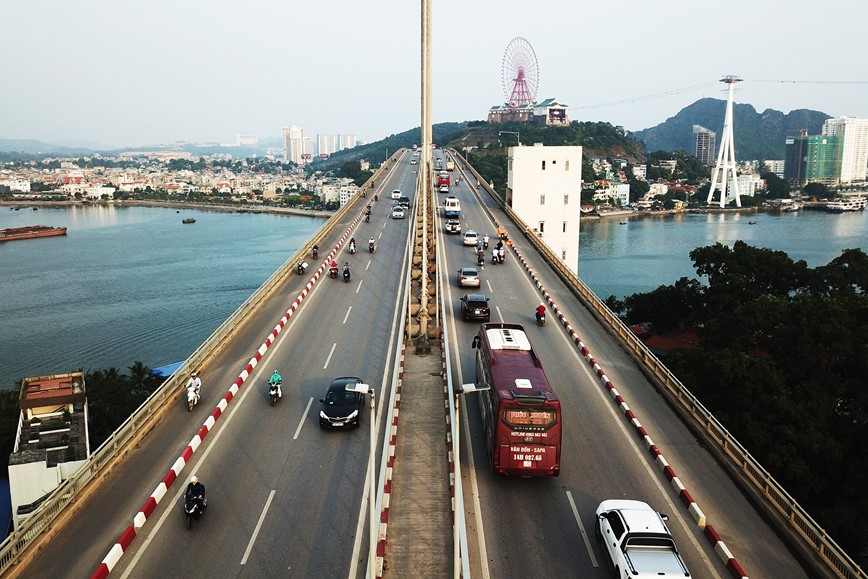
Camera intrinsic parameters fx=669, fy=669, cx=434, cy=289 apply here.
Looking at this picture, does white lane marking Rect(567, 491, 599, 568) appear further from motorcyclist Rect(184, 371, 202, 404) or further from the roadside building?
the roadside building

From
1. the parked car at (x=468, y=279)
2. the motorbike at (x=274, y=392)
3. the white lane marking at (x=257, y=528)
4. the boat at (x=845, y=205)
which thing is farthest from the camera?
the boat at (x=845, y=205)

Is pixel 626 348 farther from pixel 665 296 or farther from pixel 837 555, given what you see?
pixel 665 296

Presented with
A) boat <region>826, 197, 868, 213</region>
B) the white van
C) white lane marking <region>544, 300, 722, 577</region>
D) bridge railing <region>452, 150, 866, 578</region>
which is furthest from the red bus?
boat <region>826, 197, 868, 213</region>

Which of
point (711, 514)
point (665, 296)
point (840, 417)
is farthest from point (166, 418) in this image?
point (665, 296)

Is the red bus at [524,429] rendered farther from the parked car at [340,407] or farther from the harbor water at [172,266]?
the harbor water at [172,266]

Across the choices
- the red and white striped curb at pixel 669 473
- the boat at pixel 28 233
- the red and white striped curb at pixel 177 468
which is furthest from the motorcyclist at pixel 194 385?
the boat at pixel 28 233
